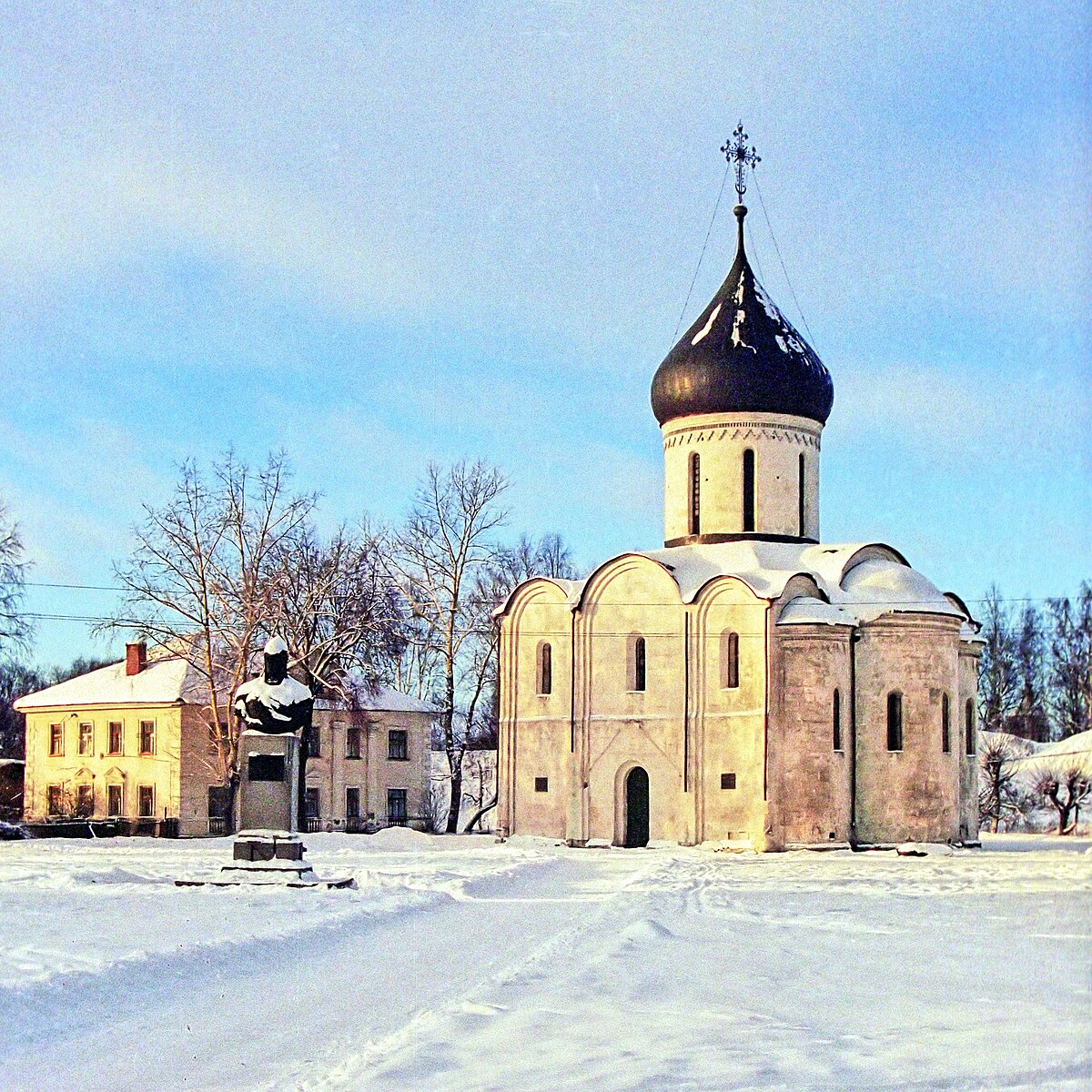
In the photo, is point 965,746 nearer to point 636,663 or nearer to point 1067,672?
point 636,663

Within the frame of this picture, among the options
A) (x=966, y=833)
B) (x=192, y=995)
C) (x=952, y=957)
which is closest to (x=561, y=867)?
(x=966, y=833)

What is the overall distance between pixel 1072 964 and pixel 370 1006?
5.39 m

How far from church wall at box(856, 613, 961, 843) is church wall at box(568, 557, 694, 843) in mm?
3430

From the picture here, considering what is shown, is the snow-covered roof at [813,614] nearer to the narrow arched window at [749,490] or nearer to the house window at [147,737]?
the narrow arched window at [749,490]

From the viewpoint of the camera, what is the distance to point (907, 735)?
30.6 m

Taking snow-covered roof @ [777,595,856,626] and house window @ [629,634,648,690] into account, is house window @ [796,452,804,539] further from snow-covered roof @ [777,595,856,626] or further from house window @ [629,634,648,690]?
house window @ [629,634,648,690]

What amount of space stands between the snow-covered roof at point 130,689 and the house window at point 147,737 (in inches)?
25.9

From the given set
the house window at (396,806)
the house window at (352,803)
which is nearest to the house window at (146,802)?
the house window at (352,803)

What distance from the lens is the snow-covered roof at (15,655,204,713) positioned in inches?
1679

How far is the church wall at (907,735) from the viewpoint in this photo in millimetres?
30281

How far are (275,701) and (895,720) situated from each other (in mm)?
13928

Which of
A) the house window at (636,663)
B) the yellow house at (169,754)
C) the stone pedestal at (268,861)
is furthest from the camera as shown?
the yellow house at (169,754)

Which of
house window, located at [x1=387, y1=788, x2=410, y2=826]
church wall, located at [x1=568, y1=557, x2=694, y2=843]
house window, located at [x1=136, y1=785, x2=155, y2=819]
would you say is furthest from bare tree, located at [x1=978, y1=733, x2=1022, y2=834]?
house window, located at [x1=136, y1=785, x2=155, y2=819]

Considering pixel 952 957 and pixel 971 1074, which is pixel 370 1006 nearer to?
pixel 971 1074
